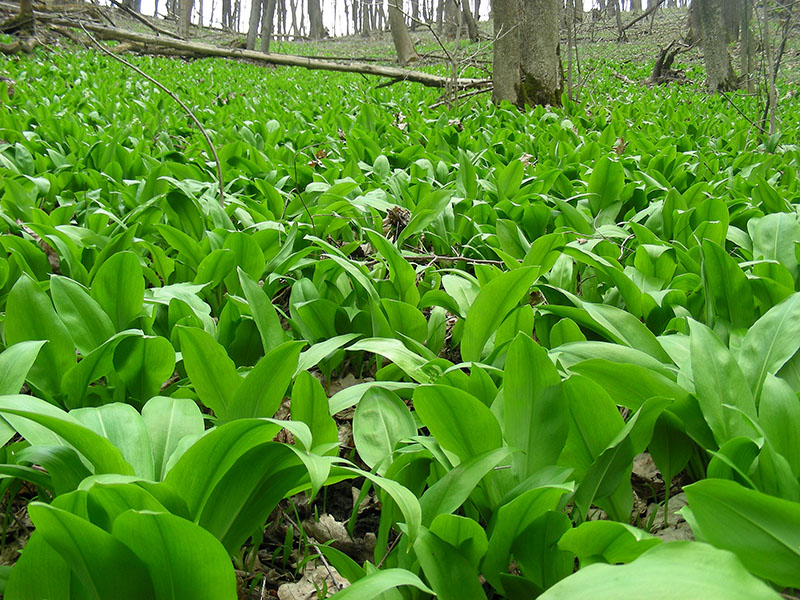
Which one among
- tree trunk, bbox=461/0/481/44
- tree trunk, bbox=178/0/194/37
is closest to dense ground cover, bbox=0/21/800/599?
tree trunk, bbox=461/0/481/44

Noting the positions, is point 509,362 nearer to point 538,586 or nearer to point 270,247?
point 538,586

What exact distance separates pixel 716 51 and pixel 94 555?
1192cm

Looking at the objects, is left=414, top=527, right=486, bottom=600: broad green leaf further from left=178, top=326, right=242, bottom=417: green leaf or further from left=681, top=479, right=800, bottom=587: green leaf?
left=178, top=326, right=242, bottom=417: green leaf

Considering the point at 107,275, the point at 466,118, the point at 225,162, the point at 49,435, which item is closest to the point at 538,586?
the point at 49,435

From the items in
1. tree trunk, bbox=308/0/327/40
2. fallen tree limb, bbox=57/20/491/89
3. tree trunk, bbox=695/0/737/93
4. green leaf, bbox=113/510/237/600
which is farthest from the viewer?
tree trunk, bbox=308/0/327/40

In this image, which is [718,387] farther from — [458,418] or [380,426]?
[380,426]

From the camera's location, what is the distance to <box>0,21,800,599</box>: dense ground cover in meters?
0.78

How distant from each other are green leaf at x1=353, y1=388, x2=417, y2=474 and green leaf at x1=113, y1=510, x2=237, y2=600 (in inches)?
16.4

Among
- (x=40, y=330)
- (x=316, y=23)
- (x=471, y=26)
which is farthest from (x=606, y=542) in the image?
(x=316, y=23)

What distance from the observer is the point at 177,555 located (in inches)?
29.4

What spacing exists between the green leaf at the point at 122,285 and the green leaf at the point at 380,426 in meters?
0.71

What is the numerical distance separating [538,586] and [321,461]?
0.39 metres

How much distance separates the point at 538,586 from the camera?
92 cm

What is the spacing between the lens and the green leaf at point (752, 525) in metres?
0.73
